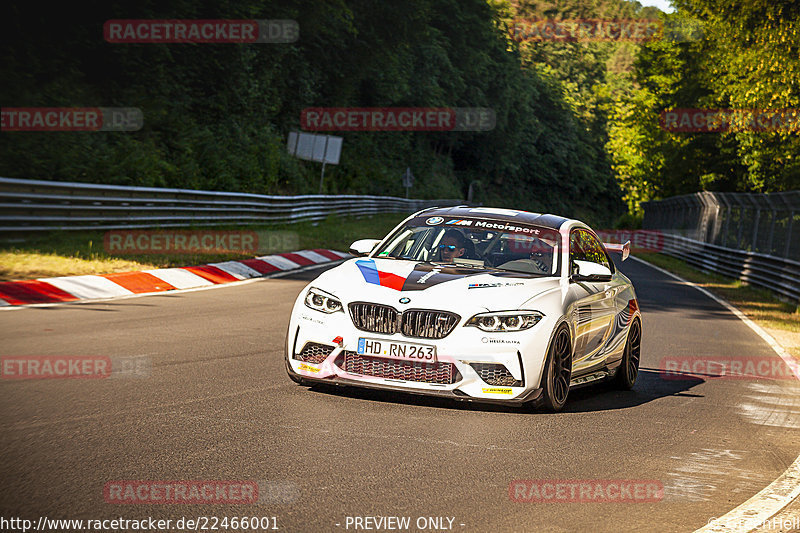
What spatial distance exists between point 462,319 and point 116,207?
13.5m

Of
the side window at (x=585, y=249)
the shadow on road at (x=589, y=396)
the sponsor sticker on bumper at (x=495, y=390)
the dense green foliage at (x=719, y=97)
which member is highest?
the dense green foliage at (x=719, y=97)

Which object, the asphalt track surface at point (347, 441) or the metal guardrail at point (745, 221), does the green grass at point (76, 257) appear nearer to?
the asphalt track surface at point (347, 441)

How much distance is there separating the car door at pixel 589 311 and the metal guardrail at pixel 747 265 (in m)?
14.3

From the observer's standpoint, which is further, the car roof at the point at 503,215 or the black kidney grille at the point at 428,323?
the car roof at the point at 503,215

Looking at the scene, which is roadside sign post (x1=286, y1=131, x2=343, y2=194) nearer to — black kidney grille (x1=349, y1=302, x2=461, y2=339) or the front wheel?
the front wheel

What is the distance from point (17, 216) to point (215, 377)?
30.3 feet

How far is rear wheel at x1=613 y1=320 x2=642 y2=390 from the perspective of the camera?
9.77m

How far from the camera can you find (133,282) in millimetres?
15453

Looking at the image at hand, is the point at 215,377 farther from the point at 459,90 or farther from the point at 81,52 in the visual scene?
the point at 459,90

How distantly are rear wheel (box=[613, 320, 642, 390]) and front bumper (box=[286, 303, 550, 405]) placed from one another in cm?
231

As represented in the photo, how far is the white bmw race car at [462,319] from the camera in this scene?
Answer: 7520mm

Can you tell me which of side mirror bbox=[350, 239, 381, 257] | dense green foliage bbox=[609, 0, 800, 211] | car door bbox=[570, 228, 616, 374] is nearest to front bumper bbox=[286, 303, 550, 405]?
car door bbox=[570, 228, 616, 374]

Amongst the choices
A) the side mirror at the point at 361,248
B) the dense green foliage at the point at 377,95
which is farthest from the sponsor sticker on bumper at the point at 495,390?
the dense green foliage at the point at 377,95

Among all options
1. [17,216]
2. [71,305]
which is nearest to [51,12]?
[17,216]
